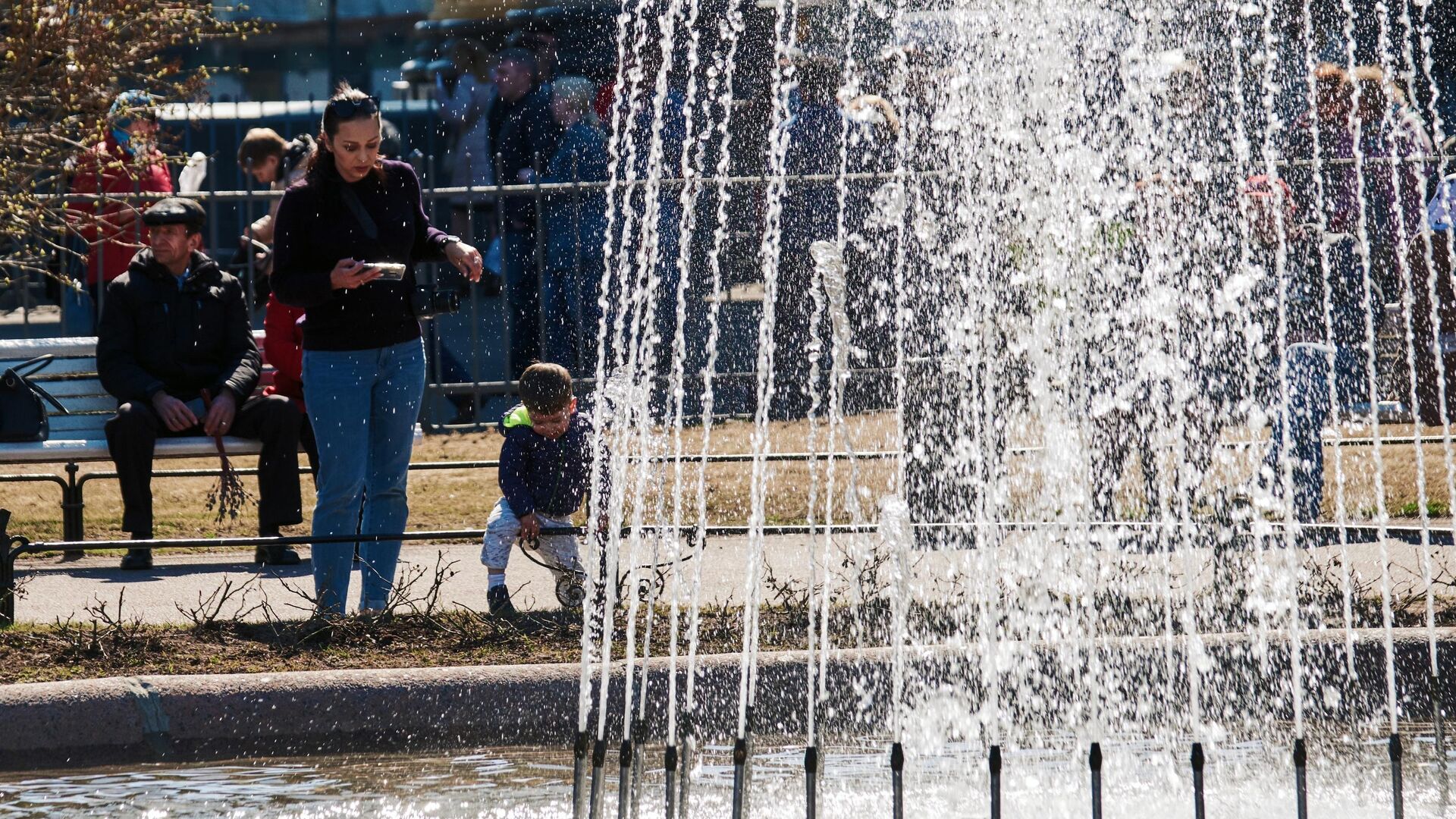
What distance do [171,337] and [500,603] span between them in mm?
2400

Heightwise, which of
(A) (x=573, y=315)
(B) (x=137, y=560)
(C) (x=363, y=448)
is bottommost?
(B) (x=137, y=560)

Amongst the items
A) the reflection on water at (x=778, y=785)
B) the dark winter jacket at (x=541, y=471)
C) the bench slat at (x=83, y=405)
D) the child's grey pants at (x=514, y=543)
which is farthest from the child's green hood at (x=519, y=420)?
the bench slat at (x=83, y=405)

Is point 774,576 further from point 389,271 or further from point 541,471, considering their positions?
point 389,271

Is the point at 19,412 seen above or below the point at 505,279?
below

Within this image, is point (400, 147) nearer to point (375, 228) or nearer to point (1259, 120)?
point (1259, 120)

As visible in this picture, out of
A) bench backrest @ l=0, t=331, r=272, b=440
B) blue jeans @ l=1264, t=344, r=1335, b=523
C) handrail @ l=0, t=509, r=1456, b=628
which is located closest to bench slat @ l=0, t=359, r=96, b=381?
bench backrest @ l=0, t=331, r=272, b=440

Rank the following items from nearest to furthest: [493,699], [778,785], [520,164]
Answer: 1. [778,785]
2. [493,699]
3. [520,164]

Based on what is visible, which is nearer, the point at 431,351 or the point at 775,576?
the point at 775,576

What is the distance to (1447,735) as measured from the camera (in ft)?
15.6

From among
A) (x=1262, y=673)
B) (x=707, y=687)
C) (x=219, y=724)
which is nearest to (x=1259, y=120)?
(x=1262, y=673)

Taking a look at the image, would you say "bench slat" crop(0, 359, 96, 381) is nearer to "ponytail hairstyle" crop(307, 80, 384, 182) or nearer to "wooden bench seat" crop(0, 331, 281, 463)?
"wooden bench seat" crop(0, 331, 281, 463)

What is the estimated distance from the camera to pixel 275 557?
7129mm

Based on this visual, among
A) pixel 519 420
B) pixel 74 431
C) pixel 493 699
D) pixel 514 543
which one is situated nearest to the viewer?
pixel 493 699

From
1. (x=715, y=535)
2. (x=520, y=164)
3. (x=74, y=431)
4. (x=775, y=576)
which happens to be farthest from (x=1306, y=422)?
(x=520, y=164)
